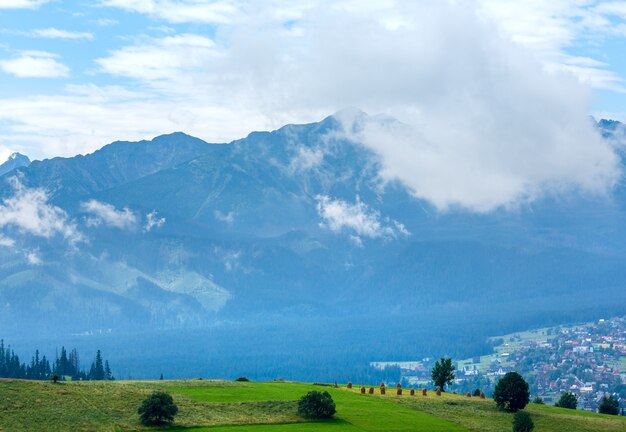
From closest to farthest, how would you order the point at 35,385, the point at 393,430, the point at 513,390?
the point at 393,430, the point at 35,385, the point at 513,390

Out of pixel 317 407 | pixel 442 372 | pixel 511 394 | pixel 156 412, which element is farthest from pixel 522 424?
pixel 442 372

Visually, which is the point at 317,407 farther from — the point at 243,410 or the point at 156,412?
A: the point at 156,412

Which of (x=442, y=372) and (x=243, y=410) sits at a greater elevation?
(x=442, y=372)

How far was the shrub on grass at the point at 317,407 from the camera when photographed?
119938 millimetres

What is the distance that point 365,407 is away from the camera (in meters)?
129

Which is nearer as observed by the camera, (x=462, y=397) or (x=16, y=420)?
(x=16, y=420)

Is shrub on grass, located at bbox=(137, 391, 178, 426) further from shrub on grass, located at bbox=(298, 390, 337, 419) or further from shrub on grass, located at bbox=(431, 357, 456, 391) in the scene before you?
shrub on grass, located at bbox=(431, 357, 456, 391)

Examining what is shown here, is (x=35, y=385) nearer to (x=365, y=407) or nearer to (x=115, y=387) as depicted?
(x=115, y=387)

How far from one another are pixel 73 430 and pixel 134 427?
23.3 ft

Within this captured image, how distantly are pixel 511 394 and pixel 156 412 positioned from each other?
4881 centimetres

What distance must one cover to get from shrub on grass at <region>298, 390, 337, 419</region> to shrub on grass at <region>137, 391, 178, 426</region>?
55.1ft

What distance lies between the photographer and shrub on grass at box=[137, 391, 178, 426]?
110 meters

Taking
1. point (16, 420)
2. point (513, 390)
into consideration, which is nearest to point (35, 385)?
point (16, 420)

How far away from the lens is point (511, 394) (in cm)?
13525
